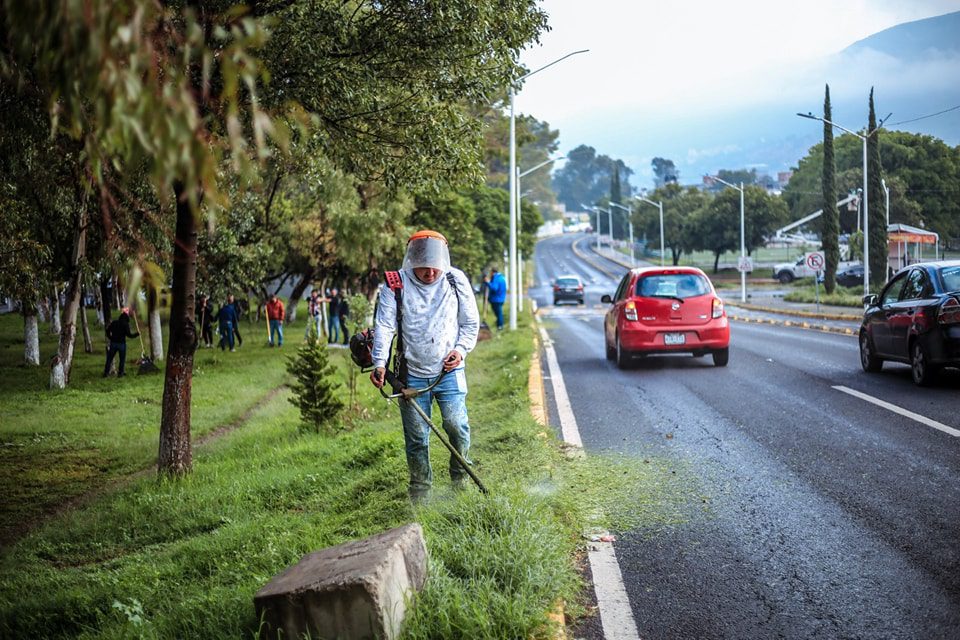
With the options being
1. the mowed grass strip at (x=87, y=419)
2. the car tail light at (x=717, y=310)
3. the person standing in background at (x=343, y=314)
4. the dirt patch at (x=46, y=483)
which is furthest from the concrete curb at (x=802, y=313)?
the dirt patch at (x=46, y=483)

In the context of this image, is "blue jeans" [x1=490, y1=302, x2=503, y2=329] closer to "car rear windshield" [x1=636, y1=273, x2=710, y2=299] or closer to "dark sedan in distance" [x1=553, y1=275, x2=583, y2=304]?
"car rear windshield" [x1=636, y1=273, x2=710, y2=299]

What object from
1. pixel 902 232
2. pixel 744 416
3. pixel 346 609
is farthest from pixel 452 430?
pixel 902 232

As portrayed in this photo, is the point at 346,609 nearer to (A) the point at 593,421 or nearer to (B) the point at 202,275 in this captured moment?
(A) the point at 593,421

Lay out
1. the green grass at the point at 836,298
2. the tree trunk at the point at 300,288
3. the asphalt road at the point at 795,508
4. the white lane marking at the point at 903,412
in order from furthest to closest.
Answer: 1. the green grass at the point at 836,298
2. the tree trunk at the point at 300,288
3. the white lane marking at the point at 903,412
4. the asphalt road at the point at 795,508

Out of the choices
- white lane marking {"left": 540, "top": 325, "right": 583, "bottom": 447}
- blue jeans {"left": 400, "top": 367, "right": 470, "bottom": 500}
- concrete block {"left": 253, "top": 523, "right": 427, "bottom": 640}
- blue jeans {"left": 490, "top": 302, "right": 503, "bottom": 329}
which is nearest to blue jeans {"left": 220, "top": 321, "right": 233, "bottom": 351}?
blue jeans {"left": 490, "top": 302, "right": 503, "bottom": 329}

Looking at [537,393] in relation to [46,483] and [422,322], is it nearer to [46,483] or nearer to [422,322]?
[46,483]

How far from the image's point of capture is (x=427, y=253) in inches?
245

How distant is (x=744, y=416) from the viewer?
1052cm

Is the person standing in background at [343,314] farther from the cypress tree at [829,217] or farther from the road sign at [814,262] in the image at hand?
the cypress tree at [829,217]

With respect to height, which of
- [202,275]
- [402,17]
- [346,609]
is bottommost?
[346,609]

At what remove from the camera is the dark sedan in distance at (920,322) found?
37.7 feet

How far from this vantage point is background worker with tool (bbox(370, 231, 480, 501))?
6.26m

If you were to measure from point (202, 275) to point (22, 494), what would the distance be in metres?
13.6

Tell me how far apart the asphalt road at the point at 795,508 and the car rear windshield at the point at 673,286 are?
2351 millimetres
